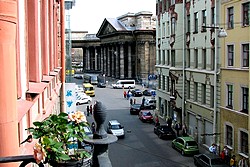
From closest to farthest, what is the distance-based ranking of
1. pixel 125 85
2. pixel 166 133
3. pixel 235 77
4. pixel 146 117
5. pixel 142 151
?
pixel 235 77
pixel 142 151
pixel 166 133
pixel 146 117
pixel 125 85

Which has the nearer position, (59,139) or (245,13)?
(59,139)

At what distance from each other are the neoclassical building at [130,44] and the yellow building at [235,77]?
64.2 meters

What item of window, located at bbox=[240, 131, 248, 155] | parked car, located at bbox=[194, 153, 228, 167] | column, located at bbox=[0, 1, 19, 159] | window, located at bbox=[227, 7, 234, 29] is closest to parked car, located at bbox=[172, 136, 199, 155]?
parked car, located at bbox=[194, 153, 228, 167]

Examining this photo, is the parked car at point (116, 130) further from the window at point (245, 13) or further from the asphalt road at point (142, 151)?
the window at point (245, 13)

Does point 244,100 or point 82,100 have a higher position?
point 244,100

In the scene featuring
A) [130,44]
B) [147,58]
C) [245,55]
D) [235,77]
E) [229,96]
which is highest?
[130,44]

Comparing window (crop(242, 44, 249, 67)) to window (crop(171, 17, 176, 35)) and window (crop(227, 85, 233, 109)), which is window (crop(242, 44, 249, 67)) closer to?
window (crop(227, 85, 233, 109))

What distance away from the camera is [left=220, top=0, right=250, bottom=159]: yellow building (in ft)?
77.7

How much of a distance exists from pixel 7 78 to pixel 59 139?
2.52 feet

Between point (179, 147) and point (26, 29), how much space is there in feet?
78.9

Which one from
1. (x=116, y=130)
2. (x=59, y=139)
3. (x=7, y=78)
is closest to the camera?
(x=59, y=139)

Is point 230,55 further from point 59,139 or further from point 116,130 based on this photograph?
point 59,139

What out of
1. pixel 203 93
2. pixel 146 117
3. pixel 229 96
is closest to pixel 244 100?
pixel 229 96

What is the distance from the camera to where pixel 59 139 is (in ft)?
11.5
